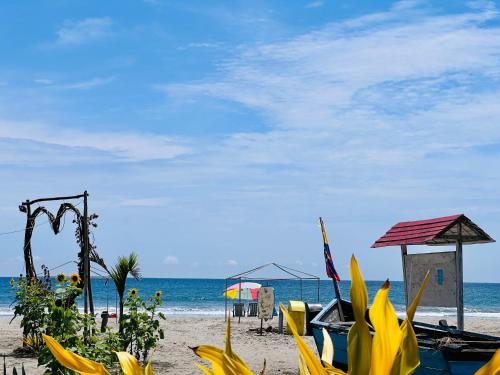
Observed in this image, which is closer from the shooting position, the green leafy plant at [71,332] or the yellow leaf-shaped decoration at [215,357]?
the yellow leaf-shaped decoration at [215,357]

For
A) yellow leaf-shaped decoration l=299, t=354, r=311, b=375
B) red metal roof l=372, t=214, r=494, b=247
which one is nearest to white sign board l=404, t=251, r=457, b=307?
red metal roof l=372, t=214, r=494, b=247

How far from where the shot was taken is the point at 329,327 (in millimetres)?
10516

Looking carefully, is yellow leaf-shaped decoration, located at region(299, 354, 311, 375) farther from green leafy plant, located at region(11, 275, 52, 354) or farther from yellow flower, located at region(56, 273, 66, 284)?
green leafy plant, located at region(11, 275, 52, 354)

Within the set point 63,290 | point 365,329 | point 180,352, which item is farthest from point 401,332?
point 180,352

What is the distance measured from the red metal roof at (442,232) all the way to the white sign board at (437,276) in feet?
1.05

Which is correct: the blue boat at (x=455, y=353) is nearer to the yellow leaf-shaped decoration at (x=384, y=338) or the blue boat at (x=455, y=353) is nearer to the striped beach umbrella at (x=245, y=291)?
the yellow leaf-shaped decoration at (x=384, y=338)

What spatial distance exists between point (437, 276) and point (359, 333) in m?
12.3

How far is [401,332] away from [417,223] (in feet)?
43.5

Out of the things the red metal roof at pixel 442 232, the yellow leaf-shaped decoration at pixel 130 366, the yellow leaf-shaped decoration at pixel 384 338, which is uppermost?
the red metal roof at pixel 442 232

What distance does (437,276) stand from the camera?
1256 cm

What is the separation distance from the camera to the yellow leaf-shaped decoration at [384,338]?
0.69 metres

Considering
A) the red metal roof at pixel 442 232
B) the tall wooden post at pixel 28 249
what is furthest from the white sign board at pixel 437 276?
the tall wooden post at pixel 28 249

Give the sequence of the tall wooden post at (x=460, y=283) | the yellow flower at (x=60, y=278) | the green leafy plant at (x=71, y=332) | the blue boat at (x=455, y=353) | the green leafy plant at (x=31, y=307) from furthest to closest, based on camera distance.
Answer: the tall wooden post at (x=460, y=283) < the green leafy plant at (x=31, y=307) < the yellow flower at (x=60, y=278) < the blue boat at (x=455, y=353) < the green leafy plant at (x=71, y=332)

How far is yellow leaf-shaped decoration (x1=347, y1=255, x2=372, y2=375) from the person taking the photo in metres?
0.70
